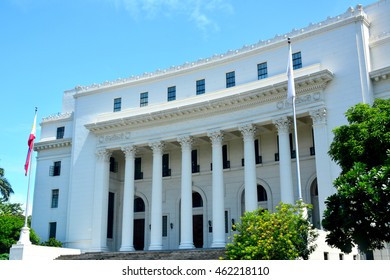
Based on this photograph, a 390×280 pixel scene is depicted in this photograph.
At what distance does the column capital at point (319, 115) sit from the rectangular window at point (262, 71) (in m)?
6.32

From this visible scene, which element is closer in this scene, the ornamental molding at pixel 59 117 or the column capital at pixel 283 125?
the column capital at pixel 283 125

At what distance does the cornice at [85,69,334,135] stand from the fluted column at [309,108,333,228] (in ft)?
7.01

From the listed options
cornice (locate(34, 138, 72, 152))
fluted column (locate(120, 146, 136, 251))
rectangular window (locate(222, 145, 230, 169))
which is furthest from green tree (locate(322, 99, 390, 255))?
cornice (locate(34, 138, 72, 152))

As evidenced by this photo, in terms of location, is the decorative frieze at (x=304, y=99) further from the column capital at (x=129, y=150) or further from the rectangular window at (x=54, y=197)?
the rectangular window at (x=54, y=197)

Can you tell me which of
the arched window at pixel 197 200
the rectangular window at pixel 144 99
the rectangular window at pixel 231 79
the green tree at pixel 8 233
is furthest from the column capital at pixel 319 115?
the green tree at pixel 8 233

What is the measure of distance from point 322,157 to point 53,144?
2901 cm

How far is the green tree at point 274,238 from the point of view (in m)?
21.7

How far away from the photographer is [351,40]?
35.8 metres

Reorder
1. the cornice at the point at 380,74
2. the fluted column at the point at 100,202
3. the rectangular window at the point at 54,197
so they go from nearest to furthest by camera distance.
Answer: the cornice at the point at 380,74, the fluted column at the point at 100,202, the rectangular window at the point at 54,197

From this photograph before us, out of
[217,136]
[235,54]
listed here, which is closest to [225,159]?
[217,136]

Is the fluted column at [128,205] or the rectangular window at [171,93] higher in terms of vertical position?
the rectangular window at [171,93]

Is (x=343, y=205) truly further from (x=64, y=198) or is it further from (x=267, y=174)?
(x=64, y=198)
